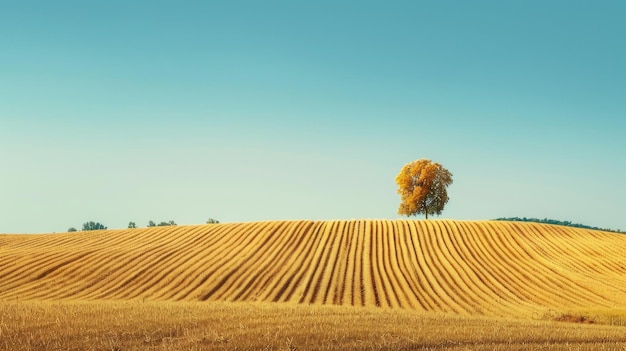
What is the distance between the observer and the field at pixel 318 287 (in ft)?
38.5

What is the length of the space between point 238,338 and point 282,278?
87.2 ft

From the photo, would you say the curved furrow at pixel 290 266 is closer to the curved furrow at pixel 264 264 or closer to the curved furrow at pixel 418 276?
the curved furrow at pixel 264 264

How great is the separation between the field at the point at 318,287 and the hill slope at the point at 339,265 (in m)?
0.14

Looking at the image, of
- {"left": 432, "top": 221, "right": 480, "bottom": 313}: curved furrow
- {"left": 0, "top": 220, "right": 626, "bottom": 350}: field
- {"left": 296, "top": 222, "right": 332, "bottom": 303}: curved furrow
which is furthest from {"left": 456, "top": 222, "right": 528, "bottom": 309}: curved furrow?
{"left": 296, "top": 222, "right": 332, "bottom": 303}: curved furrow

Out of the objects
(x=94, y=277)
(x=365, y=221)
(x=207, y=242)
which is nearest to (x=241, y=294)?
(x=94, y=277)

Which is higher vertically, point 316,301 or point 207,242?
point 207,242

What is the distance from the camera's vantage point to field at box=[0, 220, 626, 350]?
11.7 m

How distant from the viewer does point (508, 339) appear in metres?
12.4

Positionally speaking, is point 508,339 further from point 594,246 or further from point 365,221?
point 365,221

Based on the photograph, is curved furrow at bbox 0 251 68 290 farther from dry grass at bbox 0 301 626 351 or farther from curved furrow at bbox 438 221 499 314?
curved furrow at bbox 438 221 499 314

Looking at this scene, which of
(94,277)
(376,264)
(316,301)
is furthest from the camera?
(376,264)

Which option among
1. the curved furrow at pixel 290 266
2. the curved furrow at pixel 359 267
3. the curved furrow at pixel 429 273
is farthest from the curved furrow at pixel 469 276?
the curved furrow at pixel 290 266

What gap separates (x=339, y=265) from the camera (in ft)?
135

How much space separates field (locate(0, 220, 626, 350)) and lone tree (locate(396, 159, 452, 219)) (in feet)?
73.1
